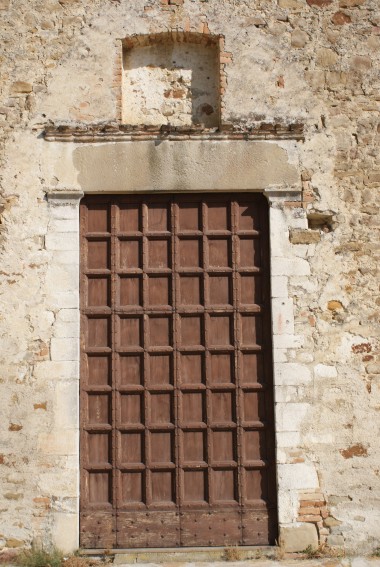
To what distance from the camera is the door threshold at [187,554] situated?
237 inches

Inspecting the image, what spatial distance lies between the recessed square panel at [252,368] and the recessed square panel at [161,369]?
0.64 m

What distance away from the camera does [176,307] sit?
6469 mm

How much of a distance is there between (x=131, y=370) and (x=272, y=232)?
1768mm

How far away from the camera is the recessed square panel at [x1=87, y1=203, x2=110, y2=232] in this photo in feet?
21.7

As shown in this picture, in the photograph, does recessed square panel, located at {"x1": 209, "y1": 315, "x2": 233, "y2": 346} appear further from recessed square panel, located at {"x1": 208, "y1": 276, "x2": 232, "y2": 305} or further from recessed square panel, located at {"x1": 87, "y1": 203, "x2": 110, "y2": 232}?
recessed square panel, located at {"x1": 87, "y1": 203, "x2": 110, "y2": 232}

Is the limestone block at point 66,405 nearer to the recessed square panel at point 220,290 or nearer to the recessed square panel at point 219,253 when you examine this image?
the recessed square panel at point 220,290

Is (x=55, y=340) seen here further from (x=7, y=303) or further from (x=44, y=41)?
(x=44, y=41)

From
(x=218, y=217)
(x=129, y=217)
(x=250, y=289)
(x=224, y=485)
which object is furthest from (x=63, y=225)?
(x=224, y=485)

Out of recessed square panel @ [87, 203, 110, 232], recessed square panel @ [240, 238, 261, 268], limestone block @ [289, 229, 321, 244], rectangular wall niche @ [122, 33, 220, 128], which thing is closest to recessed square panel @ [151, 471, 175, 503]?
recessed square panel @ [240, 238, 261, 268]

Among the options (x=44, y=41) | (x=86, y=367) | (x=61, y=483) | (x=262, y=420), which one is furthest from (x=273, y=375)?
(x=44, y=41)

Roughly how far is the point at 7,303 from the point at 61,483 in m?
1.63

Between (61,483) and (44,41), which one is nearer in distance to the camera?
(61,483)

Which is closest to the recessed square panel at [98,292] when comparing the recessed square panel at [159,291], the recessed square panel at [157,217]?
the recessed square panel at [159,291]

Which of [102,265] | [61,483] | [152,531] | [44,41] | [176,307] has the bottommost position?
[152,531]
